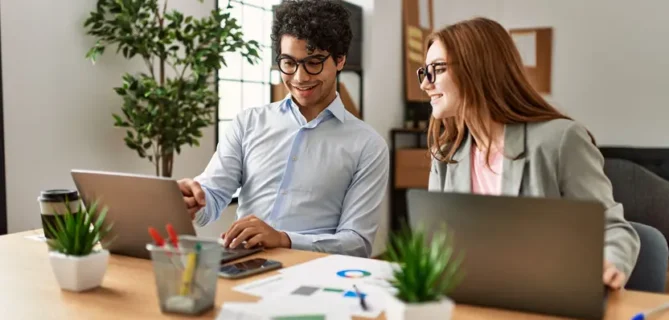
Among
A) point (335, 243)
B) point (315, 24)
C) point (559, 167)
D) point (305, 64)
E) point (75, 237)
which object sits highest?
point (315, 24)

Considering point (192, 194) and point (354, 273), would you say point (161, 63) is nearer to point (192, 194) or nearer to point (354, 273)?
point (192, 194)

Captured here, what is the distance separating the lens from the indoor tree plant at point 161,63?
9.59 ft

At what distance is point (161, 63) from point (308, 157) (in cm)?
143

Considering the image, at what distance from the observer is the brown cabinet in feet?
17.3

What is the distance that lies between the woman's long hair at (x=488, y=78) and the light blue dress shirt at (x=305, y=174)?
0.47m

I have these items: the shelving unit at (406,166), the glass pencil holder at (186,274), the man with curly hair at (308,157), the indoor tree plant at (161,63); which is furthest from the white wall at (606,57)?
the glass pencil holder at (186,274)

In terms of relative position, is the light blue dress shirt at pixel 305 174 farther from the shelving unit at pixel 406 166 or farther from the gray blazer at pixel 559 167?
the shelving unit at pixel 406 166

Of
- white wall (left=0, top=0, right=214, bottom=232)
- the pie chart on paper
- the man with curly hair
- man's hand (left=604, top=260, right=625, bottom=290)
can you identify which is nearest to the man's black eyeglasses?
the man with curly hair

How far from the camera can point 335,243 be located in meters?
1.80

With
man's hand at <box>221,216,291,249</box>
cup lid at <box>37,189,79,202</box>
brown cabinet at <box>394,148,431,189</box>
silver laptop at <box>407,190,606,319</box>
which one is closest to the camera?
silver laptop at <box>407,190,606,319</box>

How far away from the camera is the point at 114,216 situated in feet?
4.77

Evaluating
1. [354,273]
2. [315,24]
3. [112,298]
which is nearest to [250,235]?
[354,273]

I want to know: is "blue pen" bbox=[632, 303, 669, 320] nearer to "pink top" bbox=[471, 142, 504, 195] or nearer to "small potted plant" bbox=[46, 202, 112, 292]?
"pink top" bbox=[471, 142, 504, 195]

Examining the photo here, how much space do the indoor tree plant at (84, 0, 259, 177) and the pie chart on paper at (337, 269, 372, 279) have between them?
5.95 feet
